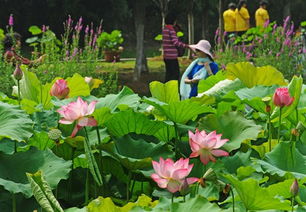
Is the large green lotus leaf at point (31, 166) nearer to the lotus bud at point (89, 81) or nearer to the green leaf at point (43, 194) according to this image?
the green leaf at point (43, 194)

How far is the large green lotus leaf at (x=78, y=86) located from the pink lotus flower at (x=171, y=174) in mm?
1020

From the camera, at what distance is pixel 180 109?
1819mm

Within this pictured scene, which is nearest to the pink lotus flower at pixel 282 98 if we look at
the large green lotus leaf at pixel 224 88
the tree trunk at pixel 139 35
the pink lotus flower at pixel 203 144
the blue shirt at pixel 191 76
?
the pink lotus flower at pixel 203 144

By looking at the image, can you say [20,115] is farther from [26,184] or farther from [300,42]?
[300,42]

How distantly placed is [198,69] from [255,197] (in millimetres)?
4915

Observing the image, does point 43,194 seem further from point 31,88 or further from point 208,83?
point 208,83

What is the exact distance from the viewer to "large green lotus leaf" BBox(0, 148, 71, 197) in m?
1.58

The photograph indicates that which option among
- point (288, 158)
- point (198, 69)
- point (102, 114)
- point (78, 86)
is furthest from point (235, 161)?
point (198, 69)

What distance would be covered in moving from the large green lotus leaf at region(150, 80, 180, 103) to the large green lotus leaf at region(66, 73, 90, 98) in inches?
10.0

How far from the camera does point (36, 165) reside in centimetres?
162

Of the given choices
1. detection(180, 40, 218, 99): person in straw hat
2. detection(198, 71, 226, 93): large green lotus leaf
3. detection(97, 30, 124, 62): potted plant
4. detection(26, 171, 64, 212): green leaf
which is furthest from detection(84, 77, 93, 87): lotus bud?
detection(97, 30, 124, 62): potted plant

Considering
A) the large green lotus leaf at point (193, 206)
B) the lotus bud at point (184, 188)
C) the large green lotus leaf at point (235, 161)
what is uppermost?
the lotus bud at point (184, 188)

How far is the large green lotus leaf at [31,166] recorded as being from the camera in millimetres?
1575

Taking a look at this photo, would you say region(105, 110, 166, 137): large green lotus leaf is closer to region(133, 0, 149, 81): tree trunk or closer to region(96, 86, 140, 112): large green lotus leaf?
region(96, 86, 140, 112): large green lotus leaf
